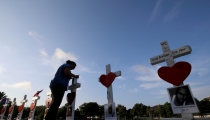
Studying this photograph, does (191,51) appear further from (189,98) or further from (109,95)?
(109,95)

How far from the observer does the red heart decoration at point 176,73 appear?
10.3ft

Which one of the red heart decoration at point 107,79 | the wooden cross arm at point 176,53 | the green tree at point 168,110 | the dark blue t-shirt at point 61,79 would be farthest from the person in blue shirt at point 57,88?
the green tree at point 168,110

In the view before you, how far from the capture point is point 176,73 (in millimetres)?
3270

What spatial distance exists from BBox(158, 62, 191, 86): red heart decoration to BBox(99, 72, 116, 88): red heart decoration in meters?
1.97

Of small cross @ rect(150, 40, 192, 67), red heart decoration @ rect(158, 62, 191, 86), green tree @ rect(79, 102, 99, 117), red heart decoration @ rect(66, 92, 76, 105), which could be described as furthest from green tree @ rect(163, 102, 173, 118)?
red heart decoration @ rect(158, 62, 191, 86)

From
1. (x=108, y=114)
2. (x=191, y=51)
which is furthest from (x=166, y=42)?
(x=108, y=114)

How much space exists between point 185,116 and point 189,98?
15.4 inches

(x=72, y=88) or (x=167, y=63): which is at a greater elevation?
(x=167, y=63)

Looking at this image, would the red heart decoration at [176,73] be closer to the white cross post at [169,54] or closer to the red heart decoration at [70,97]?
the white cross post at [169,54]

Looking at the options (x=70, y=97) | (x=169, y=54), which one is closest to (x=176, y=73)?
(x=169, y=54)

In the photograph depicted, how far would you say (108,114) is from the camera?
4.18 metres

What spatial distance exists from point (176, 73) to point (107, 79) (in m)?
2.52

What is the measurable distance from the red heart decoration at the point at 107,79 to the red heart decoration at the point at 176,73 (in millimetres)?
1966

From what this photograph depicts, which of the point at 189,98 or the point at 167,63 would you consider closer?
the point at 189,98
